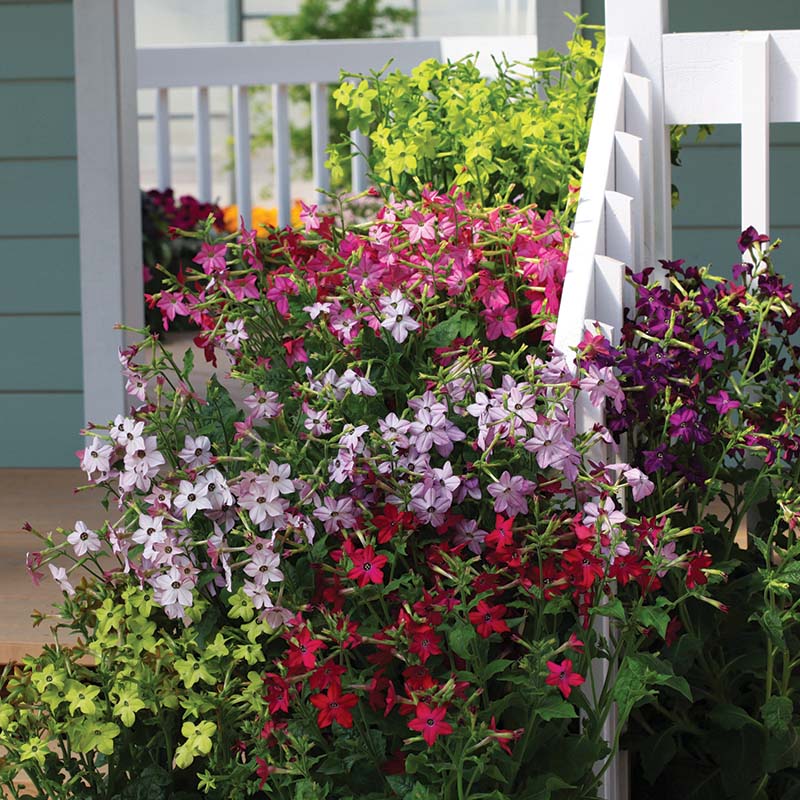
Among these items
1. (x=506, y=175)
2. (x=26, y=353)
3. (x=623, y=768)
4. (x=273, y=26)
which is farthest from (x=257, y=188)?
(x=623, y=768)

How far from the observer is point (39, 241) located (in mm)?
3375

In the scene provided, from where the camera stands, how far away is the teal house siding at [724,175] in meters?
3.11

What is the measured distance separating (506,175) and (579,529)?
3.24 feet

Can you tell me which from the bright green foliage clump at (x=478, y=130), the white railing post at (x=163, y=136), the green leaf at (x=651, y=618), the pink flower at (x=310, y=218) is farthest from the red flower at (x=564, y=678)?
the white railing post at (x=163, y=136)

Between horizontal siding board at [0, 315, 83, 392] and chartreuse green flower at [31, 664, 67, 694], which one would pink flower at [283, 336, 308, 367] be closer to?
chartreuse green flower at [31, 664, 67, 694]

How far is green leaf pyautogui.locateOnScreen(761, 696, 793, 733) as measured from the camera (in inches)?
59.6

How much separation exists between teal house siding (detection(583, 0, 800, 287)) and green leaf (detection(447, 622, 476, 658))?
2026 millimetres

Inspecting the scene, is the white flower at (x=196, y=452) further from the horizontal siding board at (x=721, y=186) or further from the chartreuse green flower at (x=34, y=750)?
the horizontal siding board at (x=721, y=186)

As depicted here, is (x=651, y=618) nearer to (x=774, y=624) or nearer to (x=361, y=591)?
(x=774, y=624)

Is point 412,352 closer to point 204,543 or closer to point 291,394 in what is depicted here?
point 291,394

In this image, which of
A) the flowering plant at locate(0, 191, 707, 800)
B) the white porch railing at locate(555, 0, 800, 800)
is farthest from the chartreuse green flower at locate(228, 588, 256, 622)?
the white porch railing at locate(555, 0, 800, 800)

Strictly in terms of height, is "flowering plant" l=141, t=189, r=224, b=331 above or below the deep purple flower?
above

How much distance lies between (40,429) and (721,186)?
Result: 6.70 ft

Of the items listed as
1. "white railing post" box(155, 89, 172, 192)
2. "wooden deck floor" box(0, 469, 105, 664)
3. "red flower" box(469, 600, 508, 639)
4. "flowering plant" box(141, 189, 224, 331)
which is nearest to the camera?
"red flower" box(469, 600, 508, 639)
